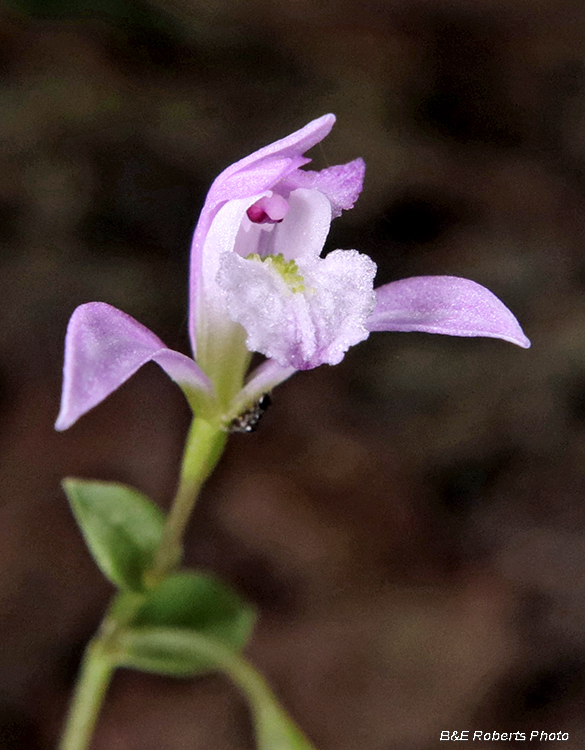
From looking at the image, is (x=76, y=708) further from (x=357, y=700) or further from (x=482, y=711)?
(x=482, y=711)

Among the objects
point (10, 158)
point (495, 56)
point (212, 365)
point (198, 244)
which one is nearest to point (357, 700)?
point (212, 365)

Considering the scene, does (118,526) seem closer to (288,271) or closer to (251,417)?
(251,417)

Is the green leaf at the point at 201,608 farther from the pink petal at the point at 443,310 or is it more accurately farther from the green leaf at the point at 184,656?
the pink petal at the point at 443,310

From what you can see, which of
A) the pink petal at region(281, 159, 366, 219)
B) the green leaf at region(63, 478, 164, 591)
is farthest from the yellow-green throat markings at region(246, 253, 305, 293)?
the green leaf at region(63, 478, 164, 591)

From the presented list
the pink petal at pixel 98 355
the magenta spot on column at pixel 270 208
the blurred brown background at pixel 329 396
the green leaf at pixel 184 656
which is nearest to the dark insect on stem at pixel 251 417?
the pink petal at pixel 98 355

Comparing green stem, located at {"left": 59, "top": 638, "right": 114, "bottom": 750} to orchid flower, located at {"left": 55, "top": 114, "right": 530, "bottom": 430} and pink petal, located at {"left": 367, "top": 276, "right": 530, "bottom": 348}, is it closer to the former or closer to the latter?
orchid flower, located at {"left": 55, "top": 114, "right": 530, "bottom": 430}

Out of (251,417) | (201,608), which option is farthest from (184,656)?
(251,417)
